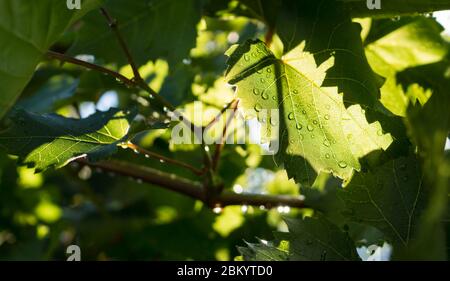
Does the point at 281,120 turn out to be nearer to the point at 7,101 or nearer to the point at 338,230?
the point at 338,230

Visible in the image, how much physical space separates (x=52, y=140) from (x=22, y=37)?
0.25 m

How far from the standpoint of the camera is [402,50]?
1.54 meters

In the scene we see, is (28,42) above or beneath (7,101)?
above

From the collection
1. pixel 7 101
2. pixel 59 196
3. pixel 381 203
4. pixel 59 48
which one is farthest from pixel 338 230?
pixel 59 196

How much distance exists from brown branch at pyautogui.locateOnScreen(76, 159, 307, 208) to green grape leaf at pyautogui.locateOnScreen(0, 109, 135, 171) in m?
0.30

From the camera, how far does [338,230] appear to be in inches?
45.0

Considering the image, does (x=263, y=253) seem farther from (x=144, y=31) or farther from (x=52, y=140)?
(x=144, y=31)

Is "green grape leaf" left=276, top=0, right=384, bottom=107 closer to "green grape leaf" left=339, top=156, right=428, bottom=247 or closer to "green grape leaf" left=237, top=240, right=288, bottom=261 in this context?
"green grape leaf" left=339, top=156, right=428, bottom=247

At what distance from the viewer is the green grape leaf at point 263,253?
1.08m

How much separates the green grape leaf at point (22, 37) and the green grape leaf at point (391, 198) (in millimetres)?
582

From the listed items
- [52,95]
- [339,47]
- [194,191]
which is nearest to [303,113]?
[339,47]
